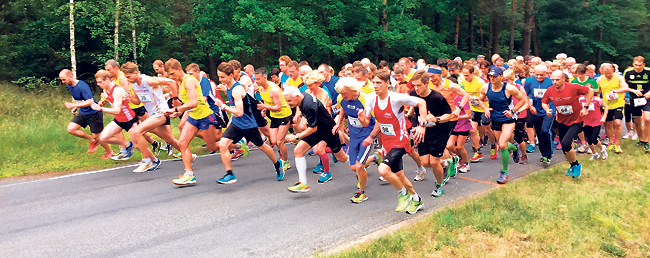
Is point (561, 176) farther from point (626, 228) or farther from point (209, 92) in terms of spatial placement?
point (209, 92)

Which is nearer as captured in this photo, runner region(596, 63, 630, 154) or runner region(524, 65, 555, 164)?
runner region(524, 65, 555, 164)

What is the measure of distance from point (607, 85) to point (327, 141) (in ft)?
22.4

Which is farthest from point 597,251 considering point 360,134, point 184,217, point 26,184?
point 26,184

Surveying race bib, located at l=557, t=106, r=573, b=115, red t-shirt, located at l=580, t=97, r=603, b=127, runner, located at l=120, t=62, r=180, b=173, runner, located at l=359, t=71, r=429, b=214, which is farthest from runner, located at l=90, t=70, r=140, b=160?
red t-shirt, located at l=580, t=97, r=603, b=127

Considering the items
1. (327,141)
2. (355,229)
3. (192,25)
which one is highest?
(192,25)

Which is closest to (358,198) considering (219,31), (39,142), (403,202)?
(403,202)

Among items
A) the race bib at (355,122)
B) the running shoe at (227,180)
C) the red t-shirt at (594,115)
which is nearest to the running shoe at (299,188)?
the running shoe at (227,180)

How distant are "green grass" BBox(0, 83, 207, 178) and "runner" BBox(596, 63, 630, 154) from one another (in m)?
9.22

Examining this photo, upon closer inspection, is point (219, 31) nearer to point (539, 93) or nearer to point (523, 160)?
point (539, 93)

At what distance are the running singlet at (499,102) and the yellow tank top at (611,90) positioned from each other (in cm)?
363

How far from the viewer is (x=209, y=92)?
770 centimetres

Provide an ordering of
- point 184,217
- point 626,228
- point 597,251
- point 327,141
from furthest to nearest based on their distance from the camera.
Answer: point 327,141 < point 184,217 < point 626,228 < point 597,251

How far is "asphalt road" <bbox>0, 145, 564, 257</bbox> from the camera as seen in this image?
4.98 meters

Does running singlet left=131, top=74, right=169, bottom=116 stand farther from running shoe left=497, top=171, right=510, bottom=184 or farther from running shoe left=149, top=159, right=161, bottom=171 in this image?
running shoe left=497, top=171, right=510, bottom=184
